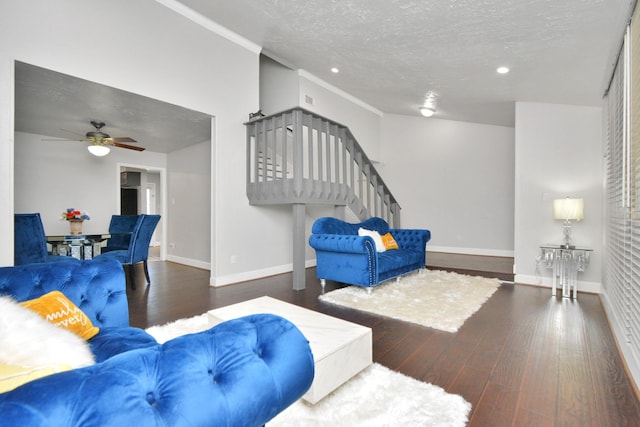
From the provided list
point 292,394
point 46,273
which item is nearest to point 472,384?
point 292,394

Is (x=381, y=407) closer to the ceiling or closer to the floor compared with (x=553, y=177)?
closer to the floor

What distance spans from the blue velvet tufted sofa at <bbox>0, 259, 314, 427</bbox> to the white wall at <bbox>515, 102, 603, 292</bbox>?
4697 millimetres

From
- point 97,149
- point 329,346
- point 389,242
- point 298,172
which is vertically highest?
point 97,149

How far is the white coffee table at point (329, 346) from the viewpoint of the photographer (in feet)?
5.47

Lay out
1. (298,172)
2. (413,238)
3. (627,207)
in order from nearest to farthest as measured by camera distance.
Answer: (627,207)
(298,172)
(413,238)

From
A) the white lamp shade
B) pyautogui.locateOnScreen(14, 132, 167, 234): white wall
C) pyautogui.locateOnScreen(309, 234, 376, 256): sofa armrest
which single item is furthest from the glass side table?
pyautogui.locateOnScreen(14, 132, 167, 234): white wall

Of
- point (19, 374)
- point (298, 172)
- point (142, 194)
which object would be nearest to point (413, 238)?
point (298, 172)

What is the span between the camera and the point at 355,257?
381cm

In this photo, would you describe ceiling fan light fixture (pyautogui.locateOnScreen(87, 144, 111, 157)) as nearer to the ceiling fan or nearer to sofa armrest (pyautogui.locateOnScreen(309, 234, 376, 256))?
the ceiling fan

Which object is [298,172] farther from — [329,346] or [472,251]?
[472,251]

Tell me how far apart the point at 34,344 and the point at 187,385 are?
43 cm

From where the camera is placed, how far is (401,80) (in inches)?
190

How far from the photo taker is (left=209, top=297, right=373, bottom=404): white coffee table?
1.67 m

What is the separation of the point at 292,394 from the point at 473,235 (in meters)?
7.37
